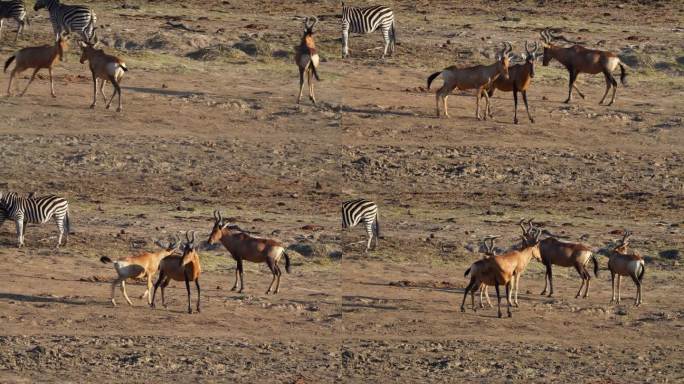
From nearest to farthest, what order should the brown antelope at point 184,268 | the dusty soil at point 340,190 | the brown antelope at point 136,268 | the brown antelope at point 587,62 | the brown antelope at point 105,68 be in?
1. the dusty soil at point 340,190
2. the brown antelope at point 184,268
3. the brown antelope at point 136,268
4. the brown antelope at point 105,68
5. the brown antelope at point 587,62

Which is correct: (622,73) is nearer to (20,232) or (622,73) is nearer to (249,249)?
(249,249)

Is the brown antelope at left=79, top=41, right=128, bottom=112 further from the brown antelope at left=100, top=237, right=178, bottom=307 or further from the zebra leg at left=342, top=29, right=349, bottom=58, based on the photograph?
the brown antelope at left=100, top=237, right=178, bottom=307

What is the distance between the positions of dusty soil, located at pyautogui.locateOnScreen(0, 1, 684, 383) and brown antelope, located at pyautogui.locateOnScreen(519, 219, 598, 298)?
1.31 feet

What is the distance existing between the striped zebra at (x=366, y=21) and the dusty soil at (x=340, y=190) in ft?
1.68

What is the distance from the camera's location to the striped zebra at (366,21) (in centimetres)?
3944

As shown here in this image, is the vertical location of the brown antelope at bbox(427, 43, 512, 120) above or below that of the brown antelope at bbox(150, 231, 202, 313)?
above

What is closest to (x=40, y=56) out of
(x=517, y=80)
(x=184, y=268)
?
(x=517, y=80)

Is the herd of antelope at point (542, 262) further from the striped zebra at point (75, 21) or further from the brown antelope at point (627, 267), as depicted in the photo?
the striped zebra at point (75, 21)

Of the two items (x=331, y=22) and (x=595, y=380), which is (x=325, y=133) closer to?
(x=331, y=22)

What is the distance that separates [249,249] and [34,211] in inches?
163

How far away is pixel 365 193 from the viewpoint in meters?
32.2

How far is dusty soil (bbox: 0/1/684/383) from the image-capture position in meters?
23.2

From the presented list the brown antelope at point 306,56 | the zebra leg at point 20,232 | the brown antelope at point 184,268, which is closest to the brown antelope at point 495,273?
the brown antelope at point 184,268

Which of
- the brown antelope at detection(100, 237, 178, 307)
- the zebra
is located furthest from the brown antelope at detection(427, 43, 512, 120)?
the brown antelope at detection(100, 237, 178, 307)
